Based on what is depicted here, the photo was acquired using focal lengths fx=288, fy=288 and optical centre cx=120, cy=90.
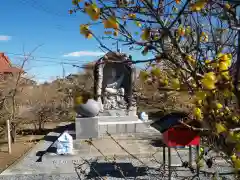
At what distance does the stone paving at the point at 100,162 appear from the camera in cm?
582

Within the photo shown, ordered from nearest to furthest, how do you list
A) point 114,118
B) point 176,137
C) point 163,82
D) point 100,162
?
point 163,82, point 176,137, point 100,162, point 114,118

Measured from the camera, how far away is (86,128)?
904 cm

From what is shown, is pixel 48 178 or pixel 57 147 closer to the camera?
pixel 48 178

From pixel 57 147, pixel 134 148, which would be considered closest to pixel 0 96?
pixel 57 147

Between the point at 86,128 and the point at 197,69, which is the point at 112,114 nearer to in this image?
the point at 86,128

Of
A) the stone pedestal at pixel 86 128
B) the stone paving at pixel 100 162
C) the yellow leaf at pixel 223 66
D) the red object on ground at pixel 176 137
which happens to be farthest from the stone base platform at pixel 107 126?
the yellow leaf at pixel 223 66

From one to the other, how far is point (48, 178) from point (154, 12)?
5.44m

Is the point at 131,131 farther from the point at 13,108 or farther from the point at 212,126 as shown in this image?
the point at 212,126

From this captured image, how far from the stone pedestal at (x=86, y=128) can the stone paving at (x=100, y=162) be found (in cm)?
34

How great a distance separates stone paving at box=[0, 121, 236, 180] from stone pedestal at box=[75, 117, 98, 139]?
34cm

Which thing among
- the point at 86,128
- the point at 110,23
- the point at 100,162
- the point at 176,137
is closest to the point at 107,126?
the point at 86,128

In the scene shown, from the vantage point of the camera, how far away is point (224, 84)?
90 centimetres

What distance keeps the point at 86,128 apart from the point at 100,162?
2.48 meters

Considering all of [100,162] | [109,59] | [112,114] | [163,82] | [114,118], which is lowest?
[100,162]
